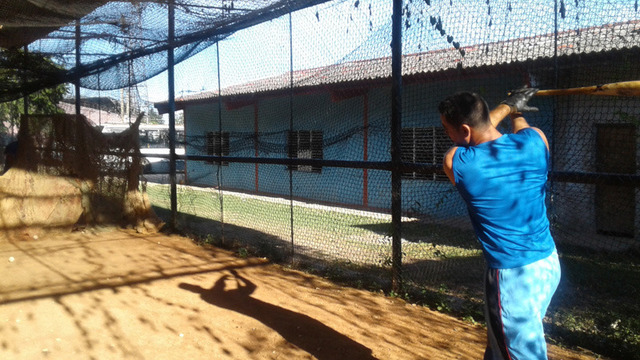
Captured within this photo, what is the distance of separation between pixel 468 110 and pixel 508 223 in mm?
546

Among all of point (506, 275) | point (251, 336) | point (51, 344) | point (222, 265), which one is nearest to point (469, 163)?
point (506, 275)

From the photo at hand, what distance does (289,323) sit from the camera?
4133 mm

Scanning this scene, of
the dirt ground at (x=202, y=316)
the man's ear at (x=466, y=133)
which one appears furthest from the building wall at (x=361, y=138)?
the man's ear at (x=466, y=133)

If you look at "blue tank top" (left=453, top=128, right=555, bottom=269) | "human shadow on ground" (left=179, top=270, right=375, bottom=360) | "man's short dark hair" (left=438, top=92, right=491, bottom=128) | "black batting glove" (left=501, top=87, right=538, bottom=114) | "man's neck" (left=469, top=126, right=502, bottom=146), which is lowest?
"human shadow on ground" (left=179, top=270, right=375, bottom=360)

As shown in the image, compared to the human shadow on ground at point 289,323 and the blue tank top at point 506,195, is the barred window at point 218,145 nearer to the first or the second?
the human shadow on ground at point 289,323

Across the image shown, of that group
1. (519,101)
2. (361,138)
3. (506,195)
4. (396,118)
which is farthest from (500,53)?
(361,138)

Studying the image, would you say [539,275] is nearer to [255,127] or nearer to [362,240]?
[362,240]

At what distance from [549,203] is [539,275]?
1827 millimetres

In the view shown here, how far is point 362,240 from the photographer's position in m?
8.06

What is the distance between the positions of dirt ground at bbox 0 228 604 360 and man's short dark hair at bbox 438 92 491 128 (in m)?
1.92

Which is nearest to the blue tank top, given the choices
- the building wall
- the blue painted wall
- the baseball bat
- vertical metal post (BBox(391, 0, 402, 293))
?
the baseball bat

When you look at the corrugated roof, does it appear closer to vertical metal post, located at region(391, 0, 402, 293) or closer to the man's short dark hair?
vertical metal post, located at region(391, 0, 402, 293)

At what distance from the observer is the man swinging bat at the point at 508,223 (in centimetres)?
217

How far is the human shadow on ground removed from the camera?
3.62 meters
